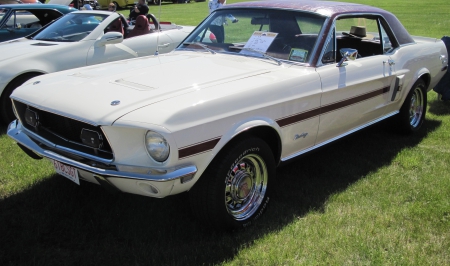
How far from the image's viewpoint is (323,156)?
15.5ft

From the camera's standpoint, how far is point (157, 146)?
106 inches

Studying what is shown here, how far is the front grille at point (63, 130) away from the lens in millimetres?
2887

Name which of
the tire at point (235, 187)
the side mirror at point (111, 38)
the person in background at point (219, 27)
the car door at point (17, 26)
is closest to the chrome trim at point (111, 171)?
the tire at point (235, 187)

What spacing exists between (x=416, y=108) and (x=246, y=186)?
3137 mm

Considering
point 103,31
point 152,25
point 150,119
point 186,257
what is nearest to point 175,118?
point 150,119

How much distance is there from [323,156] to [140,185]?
253 centimetres

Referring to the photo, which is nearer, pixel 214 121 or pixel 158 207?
pixel 214 121

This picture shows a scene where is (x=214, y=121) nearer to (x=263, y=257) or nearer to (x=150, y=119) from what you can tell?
(x=150, y=119)

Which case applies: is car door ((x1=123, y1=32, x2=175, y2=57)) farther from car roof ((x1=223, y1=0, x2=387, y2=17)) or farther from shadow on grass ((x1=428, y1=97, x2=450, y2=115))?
shadow on grass ((x1=428, y1=97, x2=450, y2=115))

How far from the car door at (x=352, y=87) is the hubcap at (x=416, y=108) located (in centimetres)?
87

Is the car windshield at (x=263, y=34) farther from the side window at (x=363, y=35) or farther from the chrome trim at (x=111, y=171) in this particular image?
the chrome trim at (x=111, y=171)

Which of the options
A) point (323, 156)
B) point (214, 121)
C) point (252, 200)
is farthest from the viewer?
point (323, 156)

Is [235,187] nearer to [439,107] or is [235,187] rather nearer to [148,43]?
[148,43]

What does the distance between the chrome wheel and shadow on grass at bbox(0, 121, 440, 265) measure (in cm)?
13
